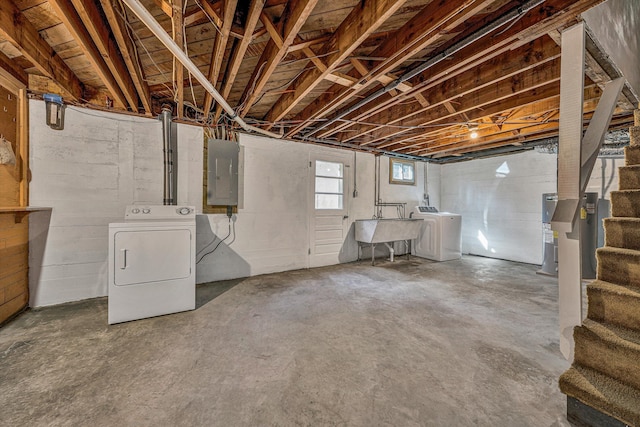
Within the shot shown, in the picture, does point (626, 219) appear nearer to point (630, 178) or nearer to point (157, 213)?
point (630, 178)

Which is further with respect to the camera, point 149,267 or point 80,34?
point 149,267

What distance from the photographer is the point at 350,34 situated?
1.81 meters

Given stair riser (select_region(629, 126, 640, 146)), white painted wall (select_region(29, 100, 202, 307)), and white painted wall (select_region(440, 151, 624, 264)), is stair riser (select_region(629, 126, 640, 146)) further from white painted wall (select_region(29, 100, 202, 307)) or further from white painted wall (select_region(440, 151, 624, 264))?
white painted wall (select_region(29, 100, 202, 307))

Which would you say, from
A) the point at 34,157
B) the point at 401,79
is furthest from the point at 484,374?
the point at 34,157

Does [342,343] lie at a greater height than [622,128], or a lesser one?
lesser

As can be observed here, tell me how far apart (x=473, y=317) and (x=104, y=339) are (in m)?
3.33

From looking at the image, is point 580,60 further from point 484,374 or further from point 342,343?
point 342,343

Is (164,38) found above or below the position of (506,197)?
above

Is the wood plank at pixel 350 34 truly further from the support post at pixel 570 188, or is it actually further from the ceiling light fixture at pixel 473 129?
the ceiling light fixture at pixel 473 129

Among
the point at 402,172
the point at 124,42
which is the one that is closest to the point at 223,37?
the point at 124,42

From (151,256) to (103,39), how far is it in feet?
5.87

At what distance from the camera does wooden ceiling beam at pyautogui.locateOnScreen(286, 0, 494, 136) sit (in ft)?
4.92

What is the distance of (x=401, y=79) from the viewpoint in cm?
237

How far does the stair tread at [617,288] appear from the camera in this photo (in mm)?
1243
